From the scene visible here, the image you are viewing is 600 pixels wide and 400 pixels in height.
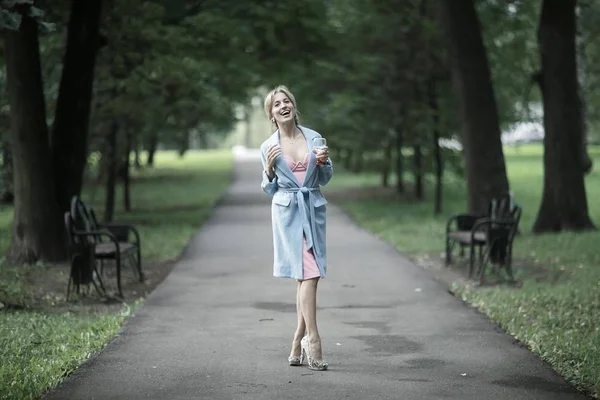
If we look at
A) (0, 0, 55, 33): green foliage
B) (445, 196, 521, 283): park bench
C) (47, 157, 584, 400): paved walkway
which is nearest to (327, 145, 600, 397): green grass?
(47, 157, 584, 400): paved walkway

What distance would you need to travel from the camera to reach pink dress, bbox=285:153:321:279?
759 centimetres

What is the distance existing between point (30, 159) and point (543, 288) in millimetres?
6981

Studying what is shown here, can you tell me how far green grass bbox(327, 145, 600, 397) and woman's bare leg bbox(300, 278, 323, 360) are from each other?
1.58 meters

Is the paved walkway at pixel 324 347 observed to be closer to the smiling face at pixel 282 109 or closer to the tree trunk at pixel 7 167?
the smiling face at pixel 282 109

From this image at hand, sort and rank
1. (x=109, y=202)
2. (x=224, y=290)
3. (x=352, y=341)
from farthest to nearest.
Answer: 1. (x=109, y=202)
2. (x=224, y=290)
3. (x=352, y=341)

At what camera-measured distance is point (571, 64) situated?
1919 centimetres

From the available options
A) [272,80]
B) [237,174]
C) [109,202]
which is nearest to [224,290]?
[109,202]

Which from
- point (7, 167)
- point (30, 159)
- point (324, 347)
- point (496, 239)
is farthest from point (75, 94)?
point (324, 347)

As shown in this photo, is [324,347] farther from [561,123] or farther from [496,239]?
[561,123]

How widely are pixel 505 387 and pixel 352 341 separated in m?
1.98

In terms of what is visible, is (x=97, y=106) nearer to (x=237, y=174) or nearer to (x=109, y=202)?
(x=109, y=202)

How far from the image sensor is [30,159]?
15094mm

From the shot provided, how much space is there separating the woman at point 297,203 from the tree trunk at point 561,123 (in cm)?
1219

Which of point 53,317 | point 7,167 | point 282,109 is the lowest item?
point 53,317
